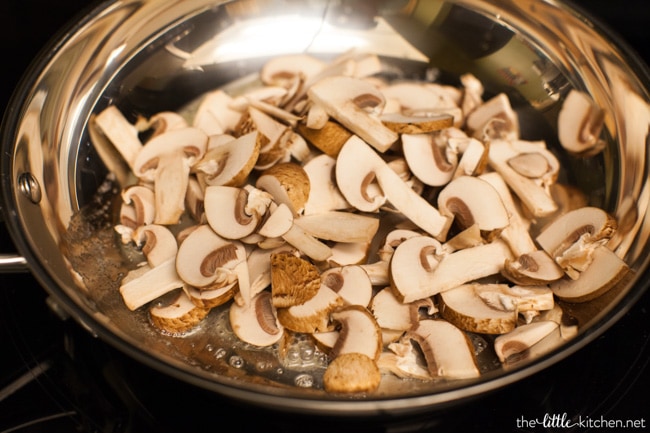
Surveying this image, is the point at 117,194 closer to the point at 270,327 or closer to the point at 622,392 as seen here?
the point at 270,327

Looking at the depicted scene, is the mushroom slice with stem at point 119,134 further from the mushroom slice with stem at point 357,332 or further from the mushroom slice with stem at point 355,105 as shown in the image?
the mushroom slice with stem at point 357,332

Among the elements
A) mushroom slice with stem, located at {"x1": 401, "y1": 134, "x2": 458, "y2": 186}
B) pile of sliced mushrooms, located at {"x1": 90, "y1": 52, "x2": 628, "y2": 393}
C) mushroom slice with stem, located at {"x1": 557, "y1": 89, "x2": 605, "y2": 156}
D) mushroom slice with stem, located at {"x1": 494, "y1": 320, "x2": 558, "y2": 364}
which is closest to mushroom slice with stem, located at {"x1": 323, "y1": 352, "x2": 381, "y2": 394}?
pile of sliced mushrooms, located at {"x1": 90, "y1": 52, "x2": 628, "y2": 393}

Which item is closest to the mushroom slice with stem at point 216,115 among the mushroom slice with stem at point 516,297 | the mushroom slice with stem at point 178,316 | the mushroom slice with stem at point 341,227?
the mushroom slice with stem at point 341,227

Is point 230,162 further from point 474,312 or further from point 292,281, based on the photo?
point 474,312

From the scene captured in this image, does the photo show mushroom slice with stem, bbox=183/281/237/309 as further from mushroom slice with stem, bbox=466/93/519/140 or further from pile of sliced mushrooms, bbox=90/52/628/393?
mushroom slice with stem, bbox=466/93/519/140

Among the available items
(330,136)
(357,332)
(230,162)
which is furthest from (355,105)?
(357,332)
